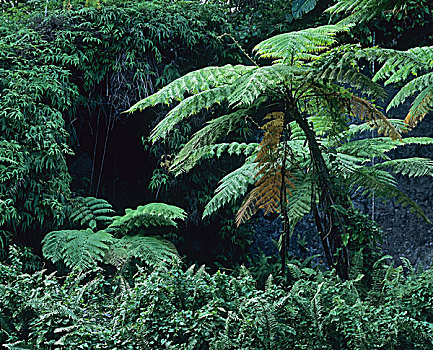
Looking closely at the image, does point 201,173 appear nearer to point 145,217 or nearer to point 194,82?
point 145,217

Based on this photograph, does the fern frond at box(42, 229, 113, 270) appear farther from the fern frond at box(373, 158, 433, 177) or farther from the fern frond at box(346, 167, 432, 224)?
the fern frond at box(373, 158, 433, 177)

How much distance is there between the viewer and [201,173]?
521cm

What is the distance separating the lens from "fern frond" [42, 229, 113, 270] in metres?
3.53

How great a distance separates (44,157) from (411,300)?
3100 millimetres

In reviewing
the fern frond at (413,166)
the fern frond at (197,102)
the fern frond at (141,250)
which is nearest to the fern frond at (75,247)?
the fern frond at (141,250)

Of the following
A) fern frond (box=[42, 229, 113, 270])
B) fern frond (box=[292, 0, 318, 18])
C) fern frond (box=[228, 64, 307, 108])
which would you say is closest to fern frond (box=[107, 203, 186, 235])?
fern frond (box=[42, 229, 113, 270])

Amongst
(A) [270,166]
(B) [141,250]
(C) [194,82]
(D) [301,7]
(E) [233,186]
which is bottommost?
(B) [141,250]

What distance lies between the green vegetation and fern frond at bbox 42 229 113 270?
17mm

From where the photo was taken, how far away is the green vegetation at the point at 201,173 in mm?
2207

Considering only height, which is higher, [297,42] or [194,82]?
[297,42]

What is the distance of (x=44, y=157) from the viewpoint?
408 centimetres

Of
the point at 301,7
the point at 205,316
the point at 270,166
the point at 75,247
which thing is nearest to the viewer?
the point at 205,316

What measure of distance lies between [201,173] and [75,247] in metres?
1.95

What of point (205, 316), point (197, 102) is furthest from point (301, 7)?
point (205, 316)
